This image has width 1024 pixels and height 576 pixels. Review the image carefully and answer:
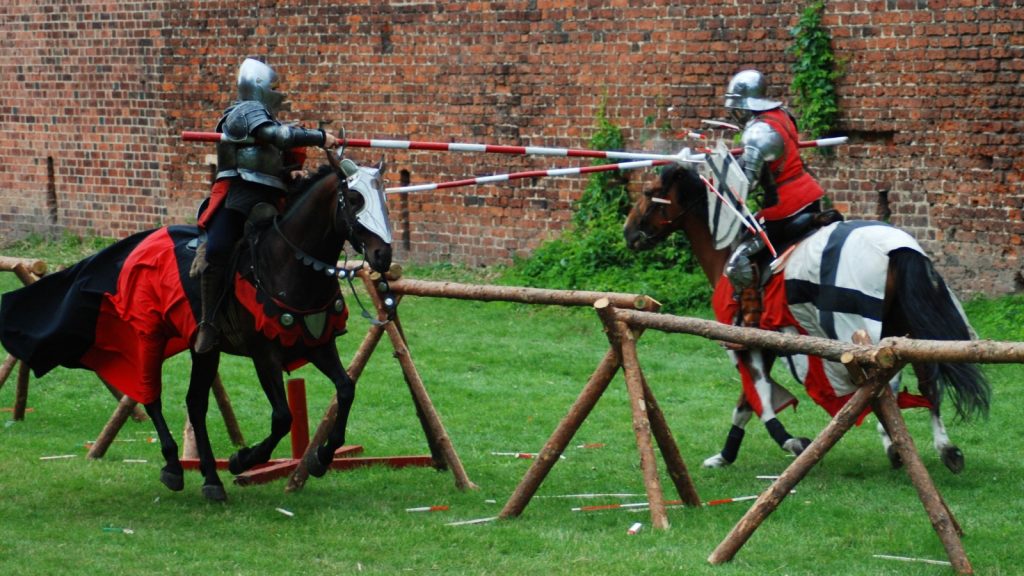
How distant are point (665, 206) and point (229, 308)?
9.08 ft

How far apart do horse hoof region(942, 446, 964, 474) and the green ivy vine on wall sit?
5637 millimetres

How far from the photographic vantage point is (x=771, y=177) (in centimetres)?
880

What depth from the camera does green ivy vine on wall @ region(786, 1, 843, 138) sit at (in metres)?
13.7

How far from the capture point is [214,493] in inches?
326

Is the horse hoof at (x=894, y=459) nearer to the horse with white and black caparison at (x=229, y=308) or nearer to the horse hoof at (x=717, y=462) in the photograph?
the horse hoof at (x=717, y=462)

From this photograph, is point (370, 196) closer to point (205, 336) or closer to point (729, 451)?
point (205, 336)

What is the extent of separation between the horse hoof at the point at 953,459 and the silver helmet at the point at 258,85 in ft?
13.4

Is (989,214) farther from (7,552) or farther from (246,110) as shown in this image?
(7,552)

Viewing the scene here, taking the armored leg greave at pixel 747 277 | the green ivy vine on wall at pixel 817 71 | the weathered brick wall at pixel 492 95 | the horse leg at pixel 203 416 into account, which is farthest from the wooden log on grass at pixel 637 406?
the green ivy vine on wall at pixel 817 71

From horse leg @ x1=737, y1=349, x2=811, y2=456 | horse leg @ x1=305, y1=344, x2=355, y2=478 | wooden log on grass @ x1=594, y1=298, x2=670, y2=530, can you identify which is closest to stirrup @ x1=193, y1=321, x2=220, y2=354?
horse leg @ x1=305, y1=344, x2=355, y2=478

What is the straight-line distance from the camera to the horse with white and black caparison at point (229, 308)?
7.82 meters

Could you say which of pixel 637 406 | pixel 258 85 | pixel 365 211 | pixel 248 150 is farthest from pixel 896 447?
pixel 258 85

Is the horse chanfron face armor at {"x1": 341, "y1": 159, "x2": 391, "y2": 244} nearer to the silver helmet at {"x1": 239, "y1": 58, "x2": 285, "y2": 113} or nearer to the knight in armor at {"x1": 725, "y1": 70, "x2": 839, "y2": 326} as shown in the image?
the silver helmet at {"x1": 239, "y1": 58, "x2": 285, "y2": 113}

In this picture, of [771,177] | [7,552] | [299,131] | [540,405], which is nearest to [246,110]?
[299,131]
